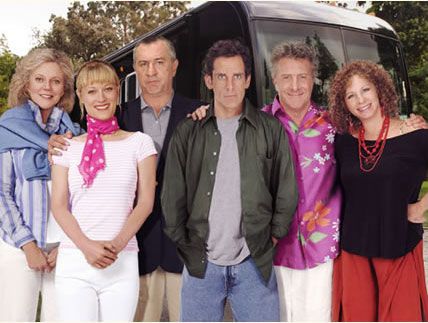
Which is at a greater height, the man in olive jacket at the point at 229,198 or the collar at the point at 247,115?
the collar at the point at 247,115

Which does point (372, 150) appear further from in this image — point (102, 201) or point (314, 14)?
point (314, 14)

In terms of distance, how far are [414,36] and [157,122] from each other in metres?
6.21

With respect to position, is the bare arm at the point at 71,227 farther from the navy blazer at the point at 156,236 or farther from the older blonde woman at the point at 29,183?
the navy blazer at the point at 156,236

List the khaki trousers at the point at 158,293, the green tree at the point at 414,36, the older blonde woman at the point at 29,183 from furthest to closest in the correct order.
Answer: the green tree at the point at 414,36, the khaki trousers at the point at 158,293, the older blonde woman at the point at 29,183

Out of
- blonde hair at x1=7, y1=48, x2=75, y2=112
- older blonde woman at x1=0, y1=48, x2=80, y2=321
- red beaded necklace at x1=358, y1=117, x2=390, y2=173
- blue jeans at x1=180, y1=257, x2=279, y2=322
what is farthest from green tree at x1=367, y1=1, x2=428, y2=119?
older blonde woman at x1=0, y1=48, x2=80, y2=321

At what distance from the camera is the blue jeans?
287cm

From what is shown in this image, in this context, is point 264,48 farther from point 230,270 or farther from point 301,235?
point 230,270

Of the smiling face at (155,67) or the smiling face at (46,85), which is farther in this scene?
the smiling face at (155,67)

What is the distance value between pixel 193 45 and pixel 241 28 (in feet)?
1.50

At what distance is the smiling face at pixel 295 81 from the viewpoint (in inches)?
124

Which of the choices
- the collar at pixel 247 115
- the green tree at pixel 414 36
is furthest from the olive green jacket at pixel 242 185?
the green tree at pixel 414 36

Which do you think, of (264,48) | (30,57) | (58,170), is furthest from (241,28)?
(58,170)

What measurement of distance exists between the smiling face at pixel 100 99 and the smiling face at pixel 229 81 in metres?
0.53

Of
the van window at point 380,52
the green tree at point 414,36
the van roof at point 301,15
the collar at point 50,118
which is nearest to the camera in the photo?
the collar at point 50,118
